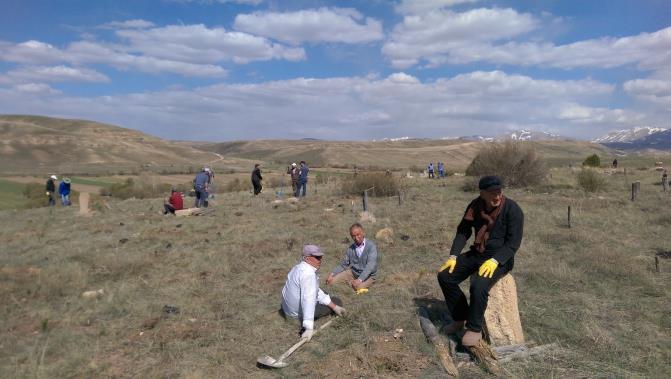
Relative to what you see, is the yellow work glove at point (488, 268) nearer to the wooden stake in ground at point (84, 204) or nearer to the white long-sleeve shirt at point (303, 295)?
the white long-sleeve shirt at point (303, 295)

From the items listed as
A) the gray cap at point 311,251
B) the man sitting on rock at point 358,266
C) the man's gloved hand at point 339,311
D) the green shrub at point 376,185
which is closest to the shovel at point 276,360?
the man's gloved hand at point 339,311

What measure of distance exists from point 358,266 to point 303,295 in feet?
6.05

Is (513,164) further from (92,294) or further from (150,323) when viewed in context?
(150,323)

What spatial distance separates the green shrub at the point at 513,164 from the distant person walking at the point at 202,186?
10830 millimetres

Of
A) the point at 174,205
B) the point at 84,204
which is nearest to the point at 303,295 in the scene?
the point at 174,205

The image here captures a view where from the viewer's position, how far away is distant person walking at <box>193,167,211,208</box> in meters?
16.3

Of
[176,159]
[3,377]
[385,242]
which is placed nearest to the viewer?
[3,377]

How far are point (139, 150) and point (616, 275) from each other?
11163 cm

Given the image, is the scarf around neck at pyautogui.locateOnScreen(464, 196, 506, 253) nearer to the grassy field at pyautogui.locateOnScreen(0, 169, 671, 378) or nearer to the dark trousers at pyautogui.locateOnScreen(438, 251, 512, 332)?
the dark trousers at pyautogui.locateOnScreen(438, 251, 512, 332)

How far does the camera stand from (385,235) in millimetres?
11102

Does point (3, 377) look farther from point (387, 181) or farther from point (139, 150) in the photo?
point (139, 150)

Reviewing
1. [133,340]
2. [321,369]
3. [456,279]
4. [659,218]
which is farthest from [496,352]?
[659,218]

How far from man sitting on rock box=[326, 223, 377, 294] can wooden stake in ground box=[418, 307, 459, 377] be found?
1658 mm

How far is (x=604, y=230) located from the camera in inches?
454
